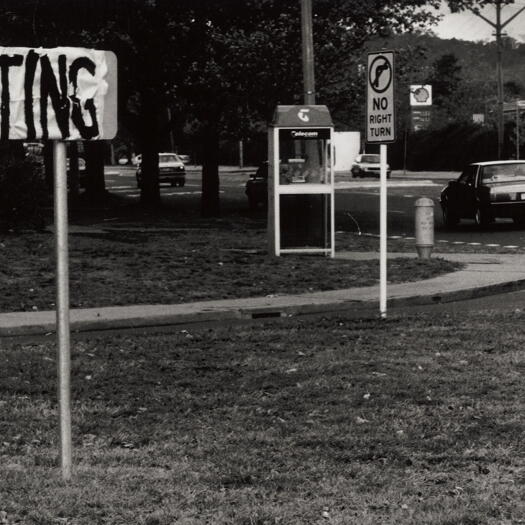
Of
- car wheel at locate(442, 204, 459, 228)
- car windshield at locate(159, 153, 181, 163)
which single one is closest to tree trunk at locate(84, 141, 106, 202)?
car windshield at locate(159, 153, 181, 163)

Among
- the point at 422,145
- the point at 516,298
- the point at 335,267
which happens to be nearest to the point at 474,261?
the point at 335,267

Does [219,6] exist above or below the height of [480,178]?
above

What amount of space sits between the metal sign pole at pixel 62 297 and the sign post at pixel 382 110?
7.50 metres

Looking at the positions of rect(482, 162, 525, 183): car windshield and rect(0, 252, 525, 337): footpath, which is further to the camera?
rect(482, 162, 525, 183): car windshield

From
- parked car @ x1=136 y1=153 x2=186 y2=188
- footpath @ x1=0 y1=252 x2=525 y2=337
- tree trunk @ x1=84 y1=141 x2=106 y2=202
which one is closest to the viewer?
footpath @ x1=0 y1=252 x2=525 y2=337

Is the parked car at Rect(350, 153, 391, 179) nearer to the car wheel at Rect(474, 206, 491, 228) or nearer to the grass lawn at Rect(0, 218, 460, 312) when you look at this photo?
the car wheel at Rect(474, 206, 491, 228)

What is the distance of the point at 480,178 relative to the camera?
3050cm

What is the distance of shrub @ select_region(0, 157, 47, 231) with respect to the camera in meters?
23.5

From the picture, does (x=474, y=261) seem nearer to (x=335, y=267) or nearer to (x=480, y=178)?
(x=335, y=267)

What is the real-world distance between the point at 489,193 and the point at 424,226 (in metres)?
10.2

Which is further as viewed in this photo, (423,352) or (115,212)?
(115,212)

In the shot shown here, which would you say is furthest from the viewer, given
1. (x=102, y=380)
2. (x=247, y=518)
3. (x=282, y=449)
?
(x=102, y=380)

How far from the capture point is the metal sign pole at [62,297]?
20.0 ft

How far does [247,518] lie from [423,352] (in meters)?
5.42
